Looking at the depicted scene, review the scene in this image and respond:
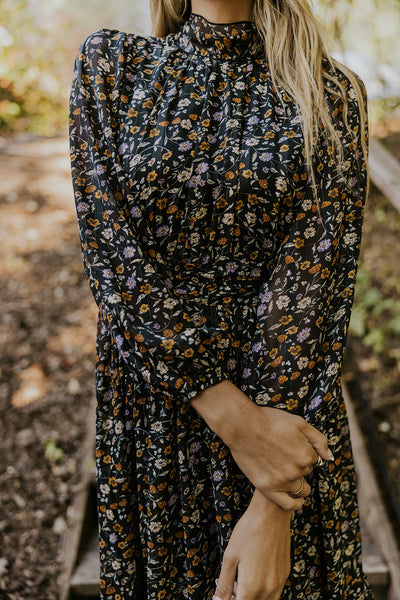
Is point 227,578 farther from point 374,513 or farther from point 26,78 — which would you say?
point 26,78

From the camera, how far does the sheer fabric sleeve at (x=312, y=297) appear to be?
45.6 inches

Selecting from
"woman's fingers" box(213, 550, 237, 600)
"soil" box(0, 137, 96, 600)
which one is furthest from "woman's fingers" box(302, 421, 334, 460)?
"soil" box(0, 137, 96, 600)

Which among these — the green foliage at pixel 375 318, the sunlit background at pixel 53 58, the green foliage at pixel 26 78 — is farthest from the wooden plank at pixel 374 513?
the green foliage at pixel 26 78

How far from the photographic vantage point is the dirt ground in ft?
7.22

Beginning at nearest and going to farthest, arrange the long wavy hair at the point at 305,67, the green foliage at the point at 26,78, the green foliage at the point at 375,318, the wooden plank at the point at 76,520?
the long wavy hair at the point at 305,67 < the wooden plank at the point at 76,520 < the green foliage at the point at 375,318 < the green foliage at the point at 26,78

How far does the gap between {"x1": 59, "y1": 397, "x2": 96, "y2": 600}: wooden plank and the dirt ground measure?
0.28 ft

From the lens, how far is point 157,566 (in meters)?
1.28

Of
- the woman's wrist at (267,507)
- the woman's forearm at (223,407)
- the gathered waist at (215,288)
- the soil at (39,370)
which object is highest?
the gathered waist at (215,288)

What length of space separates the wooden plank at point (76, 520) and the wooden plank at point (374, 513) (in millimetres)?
1185

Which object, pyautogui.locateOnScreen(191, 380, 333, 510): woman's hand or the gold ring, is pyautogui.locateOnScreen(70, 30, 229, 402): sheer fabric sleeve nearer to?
pyautogui.locateOnScreen(191, 380, 333, 510): woman's hand

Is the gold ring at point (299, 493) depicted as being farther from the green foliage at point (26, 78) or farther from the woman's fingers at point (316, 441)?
the green foliage at point (26, 78)

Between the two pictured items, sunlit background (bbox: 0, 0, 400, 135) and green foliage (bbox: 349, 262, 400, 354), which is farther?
sunlit background (bbox: 0, 0, 400, 135)

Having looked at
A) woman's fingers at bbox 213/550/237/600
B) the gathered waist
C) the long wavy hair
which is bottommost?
woman's fingers at bbox 213/550/237/600

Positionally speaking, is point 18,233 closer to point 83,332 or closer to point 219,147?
point 83,332
